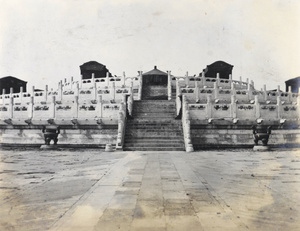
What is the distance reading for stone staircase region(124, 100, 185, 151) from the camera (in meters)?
13.5

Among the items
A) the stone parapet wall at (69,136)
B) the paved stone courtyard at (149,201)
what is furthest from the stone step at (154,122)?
the paved stone courtyard at (149,201)

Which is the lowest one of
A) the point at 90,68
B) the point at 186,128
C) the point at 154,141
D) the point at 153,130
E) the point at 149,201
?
the point at 149,201

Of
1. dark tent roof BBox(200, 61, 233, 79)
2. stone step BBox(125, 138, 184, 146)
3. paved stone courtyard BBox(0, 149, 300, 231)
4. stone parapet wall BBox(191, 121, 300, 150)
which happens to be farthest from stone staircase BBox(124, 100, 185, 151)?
dark tent roof BBox(200, 61, 233, 79)

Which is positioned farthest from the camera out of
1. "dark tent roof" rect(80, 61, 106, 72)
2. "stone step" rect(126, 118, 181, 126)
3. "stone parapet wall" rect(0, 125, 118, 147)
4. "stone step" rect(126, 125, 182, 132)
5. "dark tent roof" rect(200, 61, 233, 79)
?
"dark tent roof" rect(80, 61, 106, 72)

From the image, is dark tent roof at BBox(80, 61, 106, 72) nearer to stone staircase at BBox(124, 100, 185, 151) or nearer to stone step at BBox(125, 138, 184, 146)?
stone staircase at BBox(124, 100, 185, 151)

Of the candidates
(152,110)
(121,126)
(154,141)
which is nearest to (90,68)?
(152,110)

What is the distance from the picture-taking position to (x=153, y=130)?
587 inches

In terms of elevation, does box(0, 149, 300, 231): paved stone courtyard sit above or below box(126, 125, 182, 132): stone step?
below

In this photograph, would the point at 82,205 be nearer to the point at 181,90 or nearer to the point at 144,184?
the point at 144,184

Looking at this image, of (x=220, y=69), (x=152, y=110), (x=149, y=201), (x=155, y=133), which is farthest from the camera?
(x=220, y=69)

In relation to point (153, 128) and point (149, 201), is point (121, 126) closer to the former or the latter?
point (153, 128)

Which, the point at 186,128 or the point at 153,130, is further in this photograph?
the point at 153,130

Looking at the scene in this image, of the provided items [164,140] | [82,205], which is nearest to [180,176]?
[82,205]

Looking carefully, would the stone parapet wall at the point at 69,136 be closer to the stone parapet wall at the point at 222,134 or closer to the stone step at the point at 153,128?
the stone step at the point at 153,128
